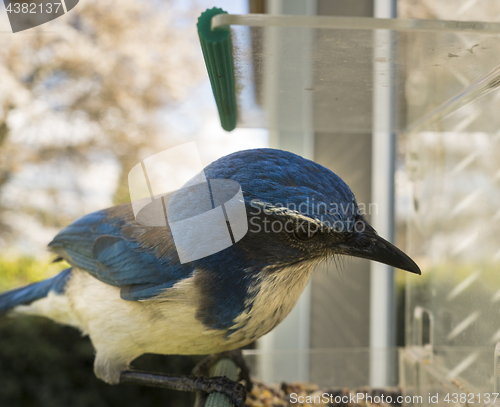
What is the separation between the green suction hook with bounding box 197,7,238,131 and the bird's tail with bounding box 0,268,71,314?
103 centimetres

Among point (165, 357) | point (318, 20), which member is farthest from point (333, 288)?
point (318, 20)

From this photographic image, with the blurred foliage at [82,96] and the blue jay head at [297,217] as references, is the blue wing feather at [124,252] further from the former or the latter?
the blurred foliage at [82,96]

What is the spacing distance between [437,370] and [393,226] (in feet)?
1.95

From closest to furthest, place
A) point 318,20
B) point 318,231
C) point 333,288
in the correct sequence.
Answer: point 318,20
point 318,231
point 333,288

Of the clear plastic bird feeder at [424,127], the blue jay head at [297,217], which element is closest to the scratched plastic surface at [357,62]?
the clear plastic bird feeder at [424,127]

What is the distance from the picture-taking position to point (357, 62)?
1044 millimetres

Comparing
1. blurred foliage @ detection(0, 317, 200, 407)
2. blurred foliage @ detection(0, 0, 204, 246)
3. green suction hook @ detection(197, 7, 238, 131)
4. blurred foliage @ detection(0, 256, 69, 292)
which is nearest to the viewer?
green suction hook @ detection(197, 7, 238, 131)

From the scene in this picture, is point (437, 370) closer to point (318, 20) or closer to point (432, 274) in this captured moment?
point (432, 274)

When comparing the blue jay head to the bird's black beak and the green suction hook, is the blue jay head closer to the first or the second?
the bird's black beak

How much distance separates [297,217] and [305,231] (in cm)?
5

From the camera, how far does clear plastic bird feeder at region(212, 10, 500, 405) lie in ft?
3.05

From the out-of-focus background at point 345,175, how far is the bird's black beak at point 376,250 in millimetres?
187

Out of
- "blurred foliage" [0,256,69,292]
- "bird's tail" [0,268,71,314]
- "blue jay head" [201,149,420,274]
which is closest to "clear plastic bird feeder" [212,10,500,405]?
"blue jay head" [201,149,420,274]

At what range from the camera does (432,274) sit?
4.93 ft
